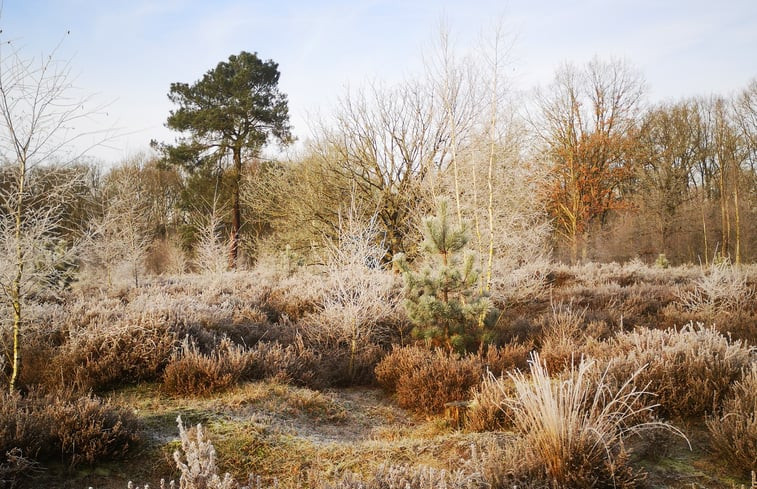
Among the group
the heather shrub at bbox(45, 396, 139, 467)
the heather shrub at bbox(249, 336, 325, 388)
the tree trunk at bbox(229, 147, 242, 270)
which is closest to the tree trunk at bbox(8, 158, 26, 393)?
the heather shrub at bbox(45, 396, 139, 467)

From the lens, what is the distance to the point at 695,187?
23.6m

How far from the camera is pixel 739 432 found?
306 cm

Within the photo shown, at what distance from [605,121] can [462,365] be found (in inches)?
→ 910

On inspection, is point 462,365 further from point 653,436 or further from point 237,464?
point 237,464

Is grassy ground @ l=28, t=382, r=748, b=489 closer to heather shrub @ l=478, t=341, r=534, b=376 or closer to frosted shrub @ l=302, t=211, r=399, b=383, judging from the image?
heather shrub @ l=478, t=341, r=534, b=376

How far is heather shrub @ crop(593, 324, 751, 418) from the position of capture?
3.96 meters

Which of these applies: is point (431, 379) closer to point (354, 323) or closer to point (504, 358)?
point (504, 358)

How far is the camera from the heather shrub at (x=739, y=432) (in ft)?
9.59

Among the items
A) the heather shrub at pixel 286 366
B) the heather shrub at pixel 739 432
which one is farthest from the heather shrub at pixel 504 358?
the heather shrub at pixel 739 432

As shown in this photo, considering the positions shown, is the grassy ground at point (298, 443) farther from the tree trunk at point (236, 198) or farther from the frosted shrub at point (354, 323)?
the tree trunk at point (236, 198)

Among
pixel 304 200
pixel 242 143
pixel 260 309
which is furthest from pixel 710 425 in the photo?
pixel 242 143

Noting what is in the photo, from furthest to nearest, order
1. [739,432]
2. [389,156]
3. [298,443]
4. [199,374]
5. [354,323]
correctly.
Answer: [389,156]
[354,323]
[199,374]
[298,443]
[739,432]

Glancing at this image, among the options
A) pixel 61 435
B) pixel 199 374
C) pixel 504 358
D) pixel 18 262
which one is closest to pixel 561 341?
pixel 504 358

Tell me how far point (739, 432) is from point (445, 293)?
381cm
